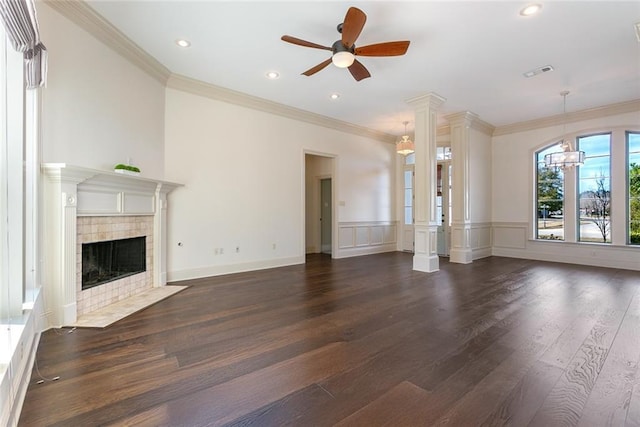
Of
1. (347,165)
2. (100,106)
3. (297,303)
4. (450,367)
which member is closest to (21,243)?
(100,106)

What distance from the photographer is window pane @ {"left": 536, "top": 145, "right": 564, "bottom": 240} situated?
6.60m

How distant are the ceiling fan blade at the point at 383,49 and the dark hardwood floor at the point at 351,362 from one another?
2.88 meters

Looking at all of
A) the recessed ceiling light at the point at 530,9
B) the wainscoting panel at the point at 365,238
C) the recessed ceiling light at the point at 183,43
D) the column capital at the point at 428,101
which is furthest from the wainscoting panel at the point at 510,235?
the recessed ceiling light at the point at 183,43

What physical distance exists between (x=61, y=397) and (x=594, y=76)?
7355 mm

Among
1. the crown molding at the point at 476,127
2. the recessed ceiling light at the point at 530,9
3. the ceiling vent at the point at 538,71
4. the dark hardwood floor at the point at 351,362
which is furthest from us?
the crown molding at the point at 476,127

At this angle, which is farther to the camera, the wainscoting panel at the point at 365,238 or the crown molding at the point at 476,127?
the wainscoting panel at the point at 365,238

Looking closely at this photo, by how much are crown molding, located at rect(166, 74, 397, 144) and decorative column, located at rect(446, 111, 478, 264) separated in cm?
209

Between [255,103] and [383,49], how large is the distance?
2.99 metres

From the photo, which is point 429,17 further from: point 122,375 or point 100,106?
point 122,375

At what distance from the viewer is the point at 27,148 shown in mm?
2488

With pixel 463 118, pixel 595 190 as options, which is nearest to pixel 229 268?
pixel 463 118

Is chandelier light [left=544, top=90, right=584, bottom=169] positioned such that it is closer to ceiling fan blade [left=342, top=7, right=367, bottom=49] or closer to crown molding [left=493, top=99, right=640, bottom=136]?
crown molding [left=493, top=99, right=640, bottom=136]

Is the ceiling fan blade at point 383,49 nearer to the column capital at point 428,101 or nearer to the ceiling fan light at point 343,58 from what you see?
the ceiling fan light at point 343,58

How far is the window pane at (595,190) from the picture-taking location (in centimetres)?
600
